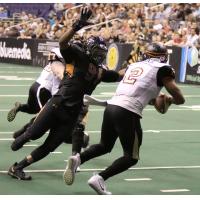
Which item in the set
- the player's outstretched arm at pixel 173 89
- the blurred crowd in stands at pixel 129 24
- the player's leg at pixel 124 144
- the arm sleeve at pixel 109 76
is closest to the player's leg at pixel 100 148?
the player's leg at pixel 124 144

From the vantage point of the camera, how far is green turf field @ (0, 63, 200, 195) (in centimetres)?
824

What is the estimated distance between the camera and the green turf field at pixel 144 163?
824cm

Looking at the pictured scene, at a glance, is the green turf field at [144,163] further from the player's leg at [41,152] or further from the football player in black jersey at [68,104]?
the football player in black jersey at [68,104]

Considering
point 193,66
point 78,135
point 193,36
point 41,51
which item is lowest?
point 41,51

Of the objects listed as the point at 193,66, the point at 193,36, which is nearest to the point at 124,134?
the point at 193,66

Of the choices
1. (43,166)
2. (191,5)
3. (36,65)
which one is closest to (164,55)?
(43,166)

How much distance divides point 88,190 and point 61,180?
633 mm

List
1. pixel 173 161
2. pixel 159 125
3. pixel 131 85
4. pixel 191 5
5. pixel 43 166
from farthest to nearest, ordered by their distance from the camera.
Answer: pixel 191 5
pixel 159 125
pixel 173 161
pixel 43 166
pixel 131 85

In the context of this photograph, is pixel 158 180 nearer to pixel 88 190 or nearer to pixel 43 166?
pixel 88 190

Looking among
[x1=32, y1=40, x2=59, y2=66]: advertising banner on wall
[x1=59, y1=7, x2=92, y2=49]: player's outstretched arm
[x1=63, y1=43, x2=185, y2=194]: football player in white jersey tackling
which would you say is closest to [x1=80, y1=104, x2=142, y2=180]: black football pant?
[x1=63, y1=43, x2=185, y2=194]: football player in white jersey tackling

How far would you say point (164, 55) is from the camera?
792 centimetres

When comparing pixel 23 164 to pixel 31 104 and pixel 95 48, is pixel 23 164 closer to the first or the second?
pixel 95 48

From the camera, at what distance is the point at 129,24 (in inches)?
1109

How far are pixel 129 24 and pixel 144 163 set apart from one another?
18543mm
